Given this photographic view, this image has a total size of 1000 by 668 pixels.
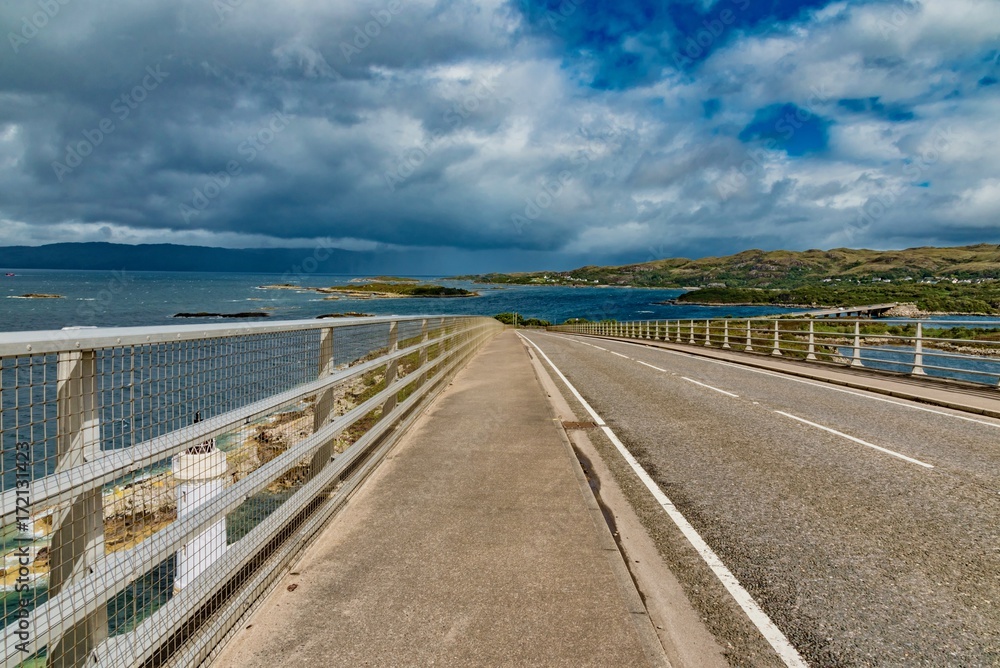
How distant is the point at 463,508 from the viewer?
205 inches

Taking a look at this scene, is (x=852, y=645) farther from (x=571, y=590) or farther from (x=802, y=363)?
(x=802, y=363)

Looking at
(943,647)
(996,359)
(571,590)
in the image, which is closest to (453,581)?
(571,590)

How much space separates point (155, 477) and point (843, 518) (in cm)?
548

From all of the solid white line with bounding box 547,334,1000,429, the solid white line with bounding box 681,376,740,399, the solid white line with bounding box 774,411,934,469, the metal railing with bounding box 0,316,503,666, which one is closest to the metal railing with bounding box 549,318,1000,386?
the solid white line with bounding box 547,334,1000,429

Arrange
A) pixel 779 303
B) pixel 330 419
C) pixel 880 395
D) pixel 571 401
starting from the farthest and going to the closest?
pixel 779 303, pixel 880 395, pixel 571 401, pixel 330 419

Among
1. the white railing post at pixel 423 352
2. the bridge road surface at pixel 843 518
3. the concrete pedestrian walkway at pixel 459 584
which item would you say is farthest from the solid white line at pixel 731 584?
the white railing post at pixel 423 352

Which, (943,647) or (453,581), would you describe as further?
(453,581)

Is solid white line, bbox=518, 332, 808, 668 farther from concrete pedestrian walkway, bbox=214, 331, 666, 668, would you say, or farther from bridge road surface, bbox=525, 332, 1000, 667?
concrete pedestrian walkway, bbox=214, 331, 666, 668

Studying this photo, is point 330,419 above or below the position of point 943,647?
above

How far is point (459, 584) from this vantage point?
3.76 m

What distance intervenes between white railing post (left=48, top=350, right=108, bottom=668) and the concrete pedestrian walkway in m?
0.91

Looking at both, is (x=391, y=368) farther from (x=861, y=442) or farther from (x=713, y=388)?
(x=713, y=388)

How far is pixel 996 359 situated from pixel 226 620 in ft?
49.9

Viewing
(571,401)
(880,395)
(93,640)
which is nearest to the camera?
(93,640)
